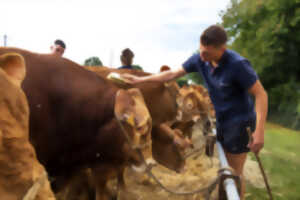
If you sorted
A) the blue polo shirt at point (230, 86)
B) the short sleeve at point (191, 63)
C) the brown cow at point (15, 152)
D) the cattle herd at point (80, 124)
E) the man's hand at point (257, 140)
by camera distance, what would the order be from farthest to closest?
the short sleeve at point (191, 63)
the blue polo shirt at point (230, 86)
the man's hand at point (257, 140)
the cattle herd at point (80, 124)
the brown cow at point (15, 152)

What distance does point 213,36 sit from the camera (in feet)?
6.27

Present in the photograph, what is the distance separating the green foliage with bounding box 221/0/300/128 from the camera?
1444 centimetres

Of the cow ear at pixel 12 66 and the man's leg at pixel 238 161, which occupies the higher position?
the cow ear at pixel 12 66

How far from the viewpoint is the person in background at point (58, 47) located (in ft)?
11.8

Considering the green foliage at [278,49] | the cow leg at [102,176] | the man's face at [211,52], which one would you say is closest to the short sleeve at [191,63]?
the man's face at [211,52]

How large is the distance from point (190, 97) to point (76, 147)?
13.0ft

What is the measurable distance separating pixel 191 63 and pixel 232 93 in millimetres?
619

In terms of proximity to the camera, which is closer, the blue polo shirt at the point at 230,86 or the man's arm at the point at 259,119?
the man's arm at the point at 259,119

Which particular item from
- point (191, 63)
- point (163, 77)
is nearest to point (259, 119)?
point (191, 63)

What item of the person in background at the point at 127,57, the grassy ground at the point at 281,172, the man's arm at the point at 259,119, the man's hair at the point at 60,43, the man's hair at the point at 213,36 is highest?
the man's hair at the point at 213,36

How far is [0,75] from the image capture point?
66cm

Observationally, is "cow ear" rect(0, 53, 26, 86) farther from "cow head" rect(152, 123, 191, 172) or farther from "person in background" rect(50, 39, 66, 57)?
"person in background" rect(50, 39, 66, 57)

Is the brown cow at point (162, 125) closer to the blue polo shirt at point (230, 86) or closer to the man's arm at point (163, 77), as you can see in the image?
the man's arm at point (163, 77)

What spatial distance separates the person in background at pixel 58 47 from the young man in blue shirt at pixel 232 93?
229cm
